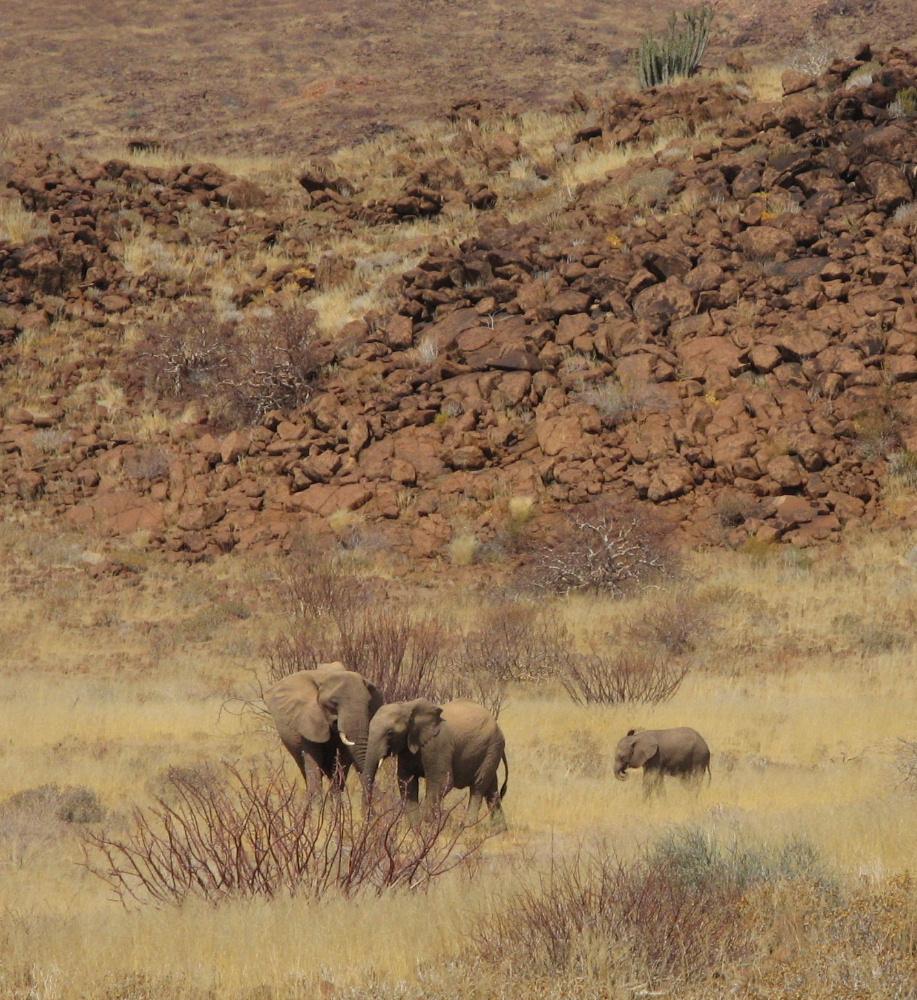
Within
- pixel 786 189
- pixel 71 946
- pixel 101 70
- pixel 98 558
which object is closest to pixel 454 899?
pixel 71 946

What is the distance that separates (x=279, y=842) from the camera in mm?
7012

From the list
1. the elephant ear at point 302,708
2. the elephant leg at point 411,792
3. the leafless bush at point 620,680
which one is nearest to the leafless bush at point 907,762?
the leafless bush at point 620,680

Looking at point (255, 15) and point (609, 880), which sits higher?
point (255, 15)

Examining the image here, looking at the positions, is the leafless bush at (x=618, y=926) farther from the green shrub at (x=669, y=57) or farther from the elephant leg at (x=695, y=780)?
the green shrub at (x=669, y=57)

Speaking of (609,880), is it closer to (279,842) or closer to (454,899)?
(454,899)

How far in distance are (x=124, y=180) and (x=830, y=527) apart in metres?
20.2

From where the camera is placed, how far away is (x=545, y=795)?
10320 mm

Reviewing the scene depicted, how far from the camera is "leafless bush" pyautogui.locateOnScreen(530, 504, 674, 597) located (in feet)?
59.5

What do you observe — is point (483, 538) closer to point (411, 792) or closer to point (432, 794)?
point (411, 792)

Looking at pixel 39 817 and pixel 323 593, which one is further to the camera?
pixel 323 593

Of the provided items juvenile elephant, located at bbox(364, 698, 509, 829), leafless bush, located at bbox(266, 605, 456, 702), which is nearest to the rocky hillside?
leafless bush, located at bbox(266, 605, 456, 702)

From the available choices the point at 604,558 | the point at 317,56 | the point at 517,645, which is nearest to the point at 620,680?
the point at 517,645

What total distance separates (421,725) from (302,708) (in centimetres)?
140

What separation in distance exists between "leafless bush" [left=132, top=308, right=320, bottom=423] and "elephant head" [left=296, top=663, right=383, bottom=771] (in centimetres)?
1431
